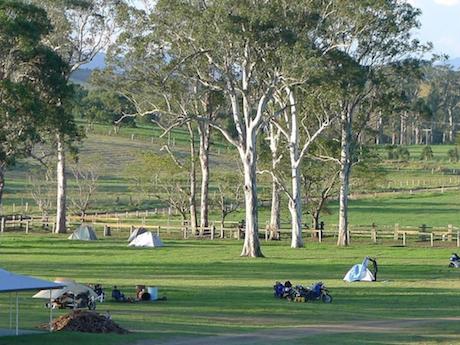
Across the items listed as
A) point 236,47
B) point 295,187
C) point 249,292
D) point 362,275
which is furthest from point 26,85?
point 295,187

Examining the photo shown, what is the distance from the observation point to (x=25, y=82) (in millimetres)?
56844

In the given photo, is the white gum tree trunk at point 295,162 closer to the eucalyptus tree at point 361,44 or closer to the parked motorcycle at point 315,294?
the eucalyptus tree at point 361,44

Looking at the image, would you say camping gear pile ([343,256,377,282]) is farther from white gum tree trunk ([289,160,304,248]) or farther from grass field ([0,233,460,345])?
white gum tree trunk ([289,160,304,248])

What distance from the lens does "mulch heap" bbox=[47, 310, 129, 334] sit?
3138 cm

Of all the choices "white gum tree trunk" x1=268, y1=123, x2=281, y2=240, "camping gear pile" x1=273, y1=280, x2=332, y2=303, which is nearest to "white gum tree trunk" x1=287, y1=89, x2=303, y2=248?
"white gum tree trunk" x1=268, y1=123, x2=281, y2=240

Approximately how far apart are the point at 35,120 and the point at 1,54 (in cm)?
361

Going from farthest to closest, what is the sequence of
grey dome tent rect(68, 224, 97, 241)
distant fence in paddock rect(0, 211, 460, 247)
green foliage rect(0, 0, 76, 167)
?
grey dome tent rect(68, 224, 97, 241), distant fence in paddock rect(0, 211, 460, 247), green foliage rect(0, 0, 76, 167)

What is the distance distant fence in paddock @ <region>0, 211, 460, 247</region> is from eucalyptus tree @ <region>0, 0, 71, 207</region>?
Result: 25.7m

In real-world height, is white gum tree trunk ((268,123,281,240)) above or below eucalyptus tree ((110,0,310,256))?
below

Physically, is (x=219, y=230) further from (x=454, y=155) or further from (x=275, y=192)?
(x=454, y=155)

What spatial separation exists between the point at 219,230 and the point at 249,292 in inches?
1543

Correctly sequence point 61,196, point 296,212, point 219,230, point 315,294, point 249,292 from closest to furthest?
point 315,294
point 249,292
point 296,212
point 61,196
point 219,230

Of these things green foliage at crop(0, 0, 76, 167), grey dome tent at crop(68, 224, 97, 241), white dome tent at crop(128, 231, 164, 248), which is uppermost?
green foliage at crop(0, 0, 76, 167)

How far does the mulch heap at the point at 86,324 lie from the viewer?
31.4 metres
